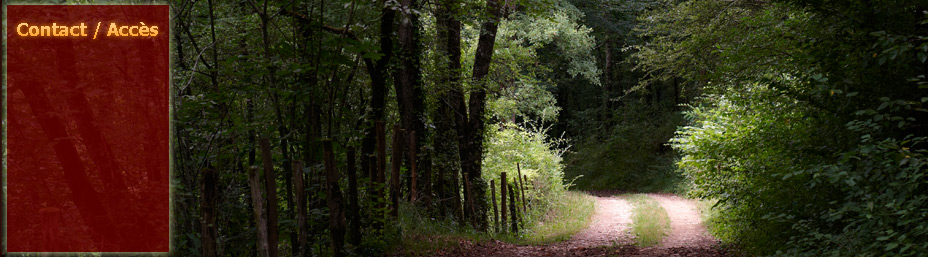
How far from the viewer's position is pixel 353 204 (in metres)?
7.06

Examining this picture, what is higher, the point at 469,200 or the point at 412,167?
the point at 412,167

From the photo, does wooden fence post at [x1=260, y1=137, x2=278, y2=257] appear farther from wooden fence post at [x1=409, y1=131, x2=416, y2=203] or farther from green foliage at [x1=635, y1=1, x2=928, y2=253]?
green foliage at [x1=635, y1=1, x2=928, y2=253]

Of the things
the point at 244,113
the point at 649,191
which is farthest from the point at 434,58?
the point at 649,191

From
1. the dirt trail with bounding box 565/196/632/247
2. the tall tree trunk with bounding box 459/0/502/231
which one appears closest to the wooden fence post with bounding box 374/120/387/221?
the dirt trail with bounding box 565/196/632/247

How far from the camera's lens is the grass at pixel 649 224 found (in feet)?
38.2

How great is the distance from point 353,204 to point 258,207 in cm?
222

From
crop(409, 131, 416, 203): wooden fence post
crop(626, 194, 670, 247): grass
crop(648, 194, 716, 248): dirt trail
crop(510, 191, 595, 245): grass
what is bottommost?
crop(648, 194, 716, 248): dirt trail

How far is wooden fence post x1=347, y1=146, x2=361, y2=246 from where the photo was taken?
6938mm

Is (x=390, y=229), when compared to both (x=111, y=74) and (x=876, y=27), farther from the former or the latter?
Result: (x=876, y=27)

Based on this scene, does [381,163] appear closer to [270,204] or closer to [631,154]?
[270,204]

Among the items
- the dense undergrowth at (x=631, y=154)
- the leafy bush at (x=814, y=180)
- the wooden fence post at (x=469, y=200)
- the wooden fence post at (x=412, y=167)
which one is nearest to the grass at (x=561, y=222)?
the wooden fence post at (x=469, y=200)

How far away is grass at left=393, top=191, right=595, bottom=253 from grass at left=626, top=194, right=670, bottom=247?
1.28m

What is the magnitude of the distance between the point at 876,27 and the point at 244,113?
734cm

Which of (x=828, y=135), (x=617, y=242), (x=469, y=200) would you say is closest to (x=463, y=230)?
(x=469, y=200)
